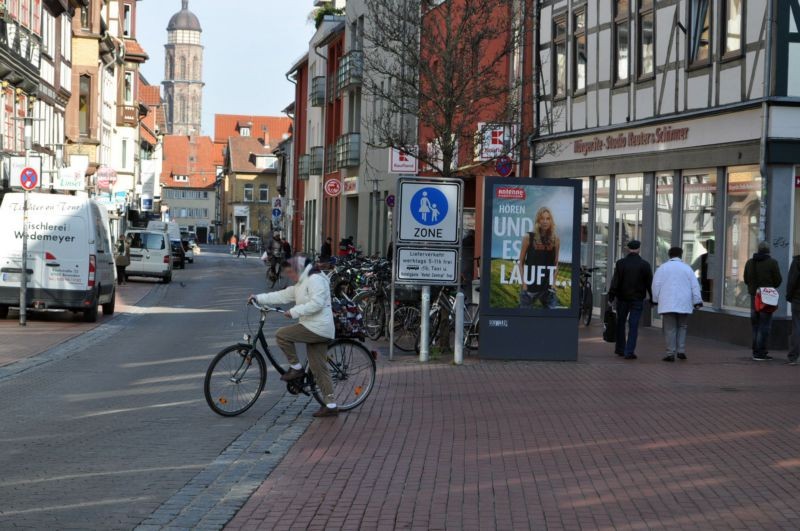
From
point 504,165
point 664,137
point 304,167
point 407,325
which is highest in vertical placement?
point 304,167

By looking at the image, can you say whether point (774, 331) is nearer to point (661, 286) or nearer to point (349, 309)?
point (661, 286)

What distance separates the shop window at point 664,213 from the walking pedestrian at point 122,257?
19.8 meters

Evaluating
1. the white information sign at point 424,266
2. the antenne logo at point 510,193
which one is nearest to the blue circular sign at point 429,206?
the white information sign at point 424,266

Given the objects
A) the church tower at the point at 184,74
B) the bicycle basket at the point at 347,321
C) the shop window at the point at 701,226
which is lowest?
the bicycle basket at the point at 347,321

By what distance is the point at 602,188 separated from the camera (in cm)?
2708

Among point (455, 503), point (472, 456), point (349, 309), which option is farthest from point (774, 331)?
point (455, 503)

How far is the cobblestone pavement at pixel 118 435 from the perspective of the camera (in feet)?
25.1

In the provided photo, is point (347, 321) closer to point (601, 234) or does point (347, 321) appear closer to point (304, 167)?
point (601, 234)

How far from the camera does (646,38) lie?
81.1 feet

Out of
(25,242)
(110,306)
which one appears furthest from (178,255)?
(25,242)

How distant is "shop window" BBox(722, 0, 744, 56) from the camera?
2108 centimetres

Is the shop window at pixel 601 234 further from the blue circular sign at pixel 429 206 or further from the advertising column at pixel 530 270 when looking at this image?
the blue circular sign at pixel 429 206

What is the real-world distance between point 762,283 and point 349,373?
836 centimetres

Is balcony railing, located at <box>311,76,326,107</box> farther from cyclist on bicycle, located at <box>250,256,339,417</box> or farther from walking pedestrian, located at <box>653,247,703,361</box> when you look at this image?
cyclist on bicycle, located at <box>250,256,339,417</box>
